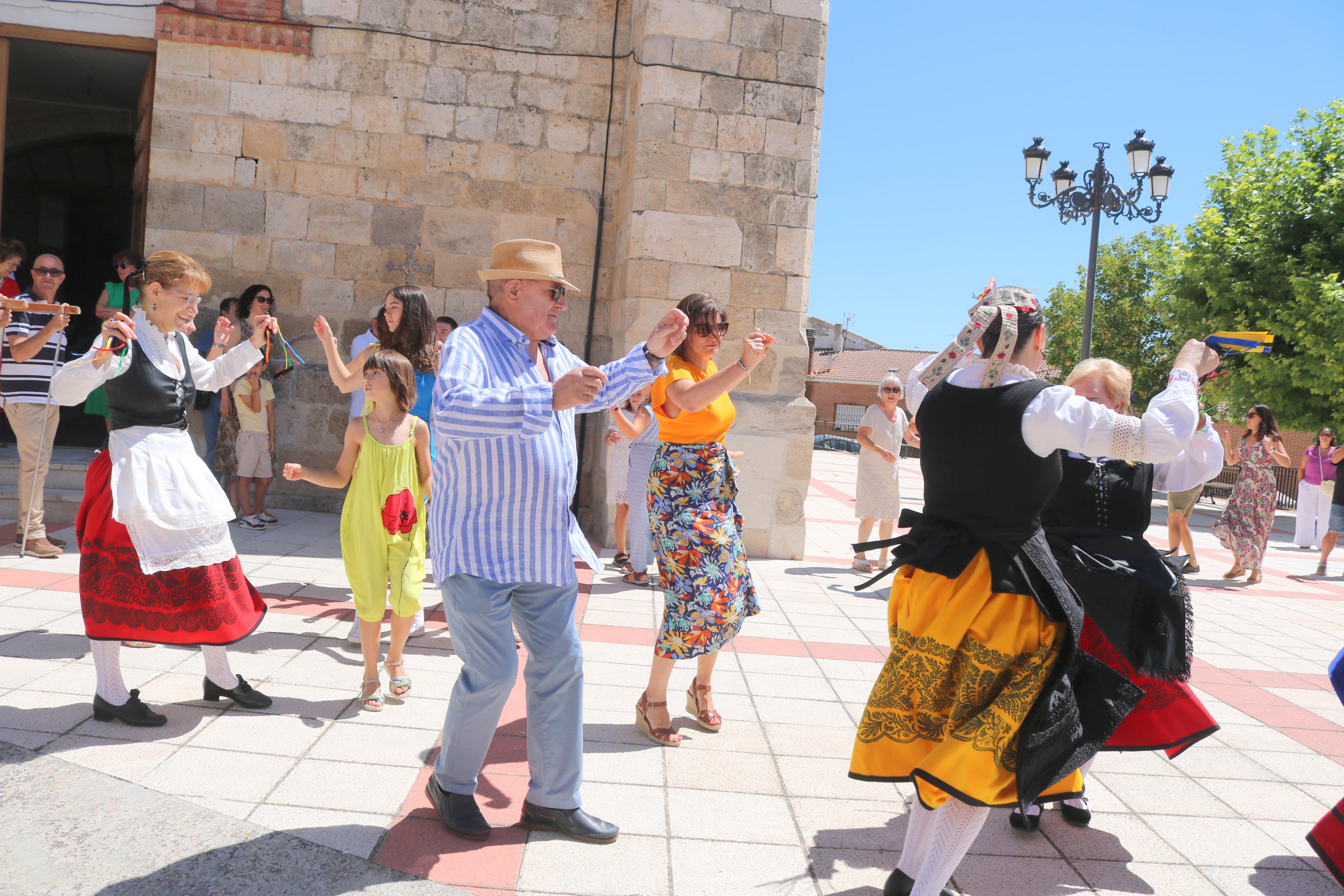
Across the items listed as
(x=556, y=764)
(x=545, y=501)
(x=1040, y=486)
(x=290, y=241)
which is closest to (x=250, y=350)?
(x=545, y=501)

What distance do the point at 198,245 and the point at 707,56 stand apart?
4.82m

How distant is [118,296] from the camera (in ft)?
26.0

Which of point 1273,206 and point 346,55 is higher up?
point 1273,206

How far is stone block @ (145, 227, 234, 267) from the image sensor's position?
7.90 m

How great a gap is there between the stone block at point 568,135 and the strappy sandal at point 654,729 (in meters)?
6.08

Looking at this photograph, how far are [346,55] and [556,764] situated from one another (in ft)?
24.3

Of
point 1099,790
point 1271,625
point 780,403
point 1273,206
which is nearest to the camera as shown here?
point 1099,790

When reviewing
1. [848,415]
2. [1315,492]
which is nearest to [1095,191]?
[1315,492]

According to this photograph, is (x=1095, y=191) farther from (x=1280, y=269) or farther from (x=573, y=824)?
(x=573, y=824)

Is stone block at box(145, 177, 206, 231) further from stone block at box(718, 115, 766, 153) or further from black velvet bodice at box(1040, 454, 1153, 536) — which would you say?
black velvet bodice at box(1040, 454, 1153, 536)

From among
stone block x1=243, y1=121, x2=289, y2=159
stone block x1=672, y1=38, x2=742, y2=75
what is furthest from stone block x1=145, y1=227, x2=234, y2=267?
stone block x1=672, y1=38, x2=742, y2=75

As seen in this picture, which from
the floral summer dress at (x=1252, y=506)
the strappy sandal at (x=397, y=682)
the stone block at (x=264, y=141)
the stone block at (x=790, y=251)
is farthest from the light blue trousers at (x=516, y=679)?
the floral summer dress at (x=1252, y=506)

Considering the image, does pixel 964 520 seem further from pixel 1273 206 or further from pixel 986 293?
pixel 1273 206

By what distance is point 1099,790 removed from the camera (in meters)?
3.50
